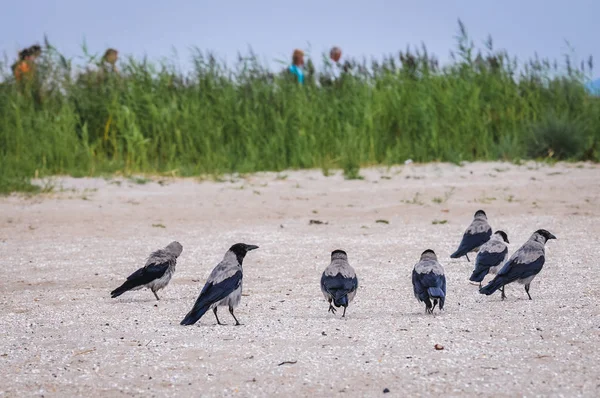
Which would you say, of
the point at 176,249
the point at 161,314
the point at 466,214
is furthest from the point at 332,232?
the point at 161,314

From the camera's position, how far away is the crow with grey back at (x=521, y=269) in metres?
7.48

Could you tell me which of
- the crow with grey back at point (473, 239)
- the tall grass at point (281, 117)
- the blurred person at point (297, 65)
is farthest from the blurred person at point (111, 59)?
the crow with grey back at point (473, 239)

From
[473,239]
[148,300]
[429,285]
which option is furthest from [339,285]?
[473,239]

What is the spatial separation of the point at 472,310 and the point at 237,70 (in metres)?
11.9

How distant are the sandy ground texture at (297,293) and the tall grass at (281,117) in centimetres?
100

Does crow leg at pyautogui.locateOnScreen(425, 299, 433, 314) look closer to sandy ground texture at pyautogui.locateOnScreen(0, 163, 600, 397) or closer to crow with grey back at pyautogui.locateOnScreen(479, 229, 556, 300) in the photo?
sandy ground texture at pyautogui.locateOnScreen(0, 163, 600, 397)

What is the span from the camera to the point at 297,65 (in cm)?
1886

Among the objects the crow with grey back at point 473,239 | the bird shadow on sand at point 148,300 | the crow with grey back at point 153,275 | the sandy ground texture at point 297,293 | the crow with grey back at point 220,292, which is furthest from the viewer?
the crow with grey back at point 473,239

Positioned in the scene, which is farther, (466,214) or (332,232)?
(466,214)

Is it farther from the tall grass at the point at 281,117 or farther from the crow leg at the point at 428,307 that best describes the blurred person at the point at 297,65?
the crow leg at the point at 428,307

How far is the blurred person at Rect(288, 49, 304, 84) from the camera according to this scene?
18734 mm

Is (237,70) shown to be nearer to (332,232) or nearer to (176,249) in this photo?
(332,232)

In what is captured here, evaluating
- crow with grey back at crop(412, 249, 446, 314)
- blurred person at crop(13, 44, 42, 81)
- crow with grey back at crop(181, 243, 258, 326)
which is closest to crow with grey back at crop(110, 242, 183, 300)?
crow with grey back at crop(181, 243, 258, 326)

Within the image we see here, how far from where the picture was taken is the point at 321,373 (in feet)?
18.0
